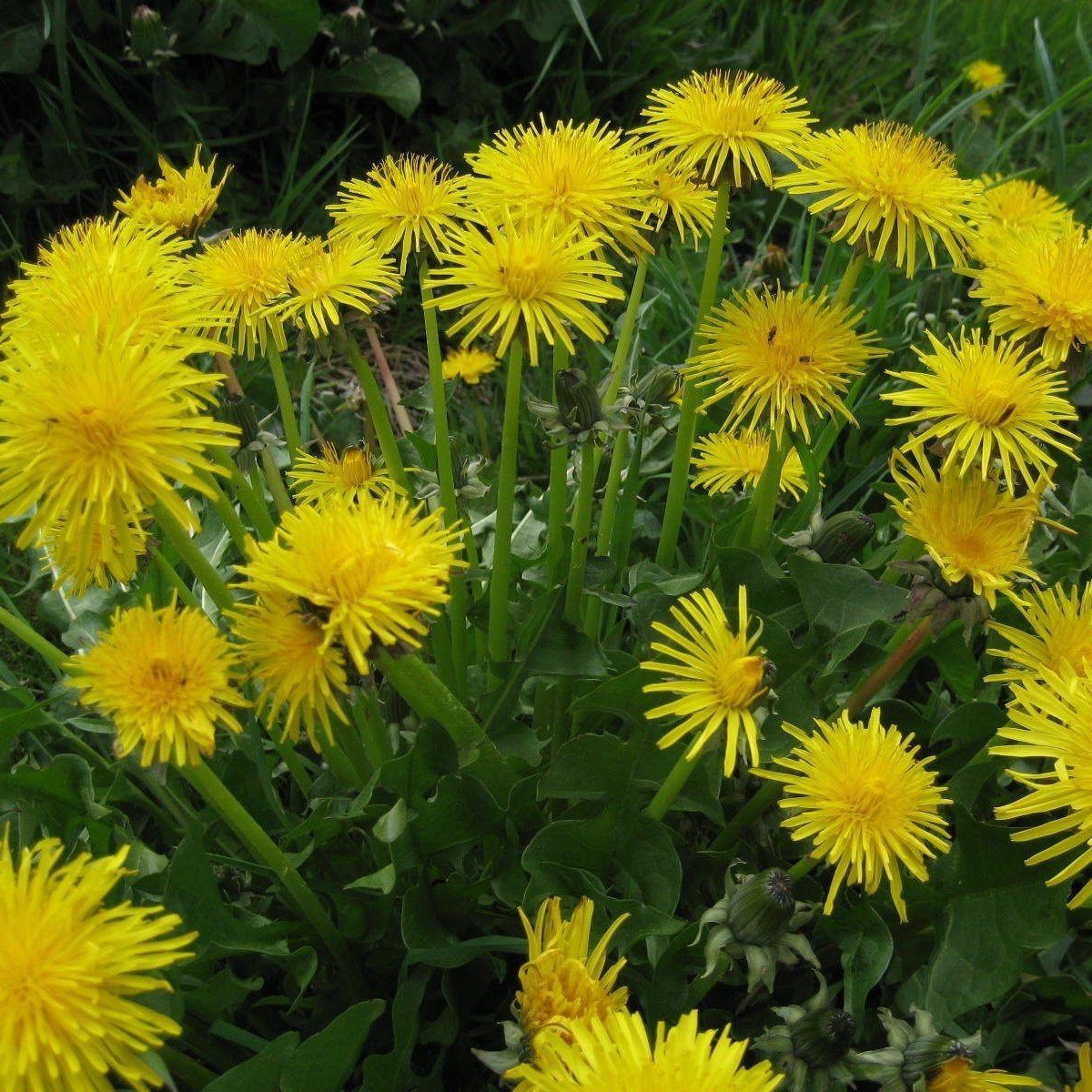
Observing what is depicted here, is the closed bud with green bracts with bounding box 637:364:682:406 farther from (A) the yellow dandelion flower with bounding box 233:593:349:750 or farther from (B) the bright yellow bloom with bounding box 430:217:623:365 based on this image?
(A) the yellow dandelion flower with bounding box 233:593:349:750

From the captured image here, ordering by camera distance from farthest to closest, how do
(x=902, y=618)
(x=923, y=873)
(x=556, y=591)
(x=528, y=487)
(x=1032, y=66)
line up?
(x=1032, y=66)
(x=528, y=487)
(x=902, y=618)
(x=556, y=591)
(x=923, y=873)

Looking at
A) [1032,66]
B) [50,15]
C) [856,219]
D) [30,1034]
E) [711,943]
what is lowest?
[30,1034]

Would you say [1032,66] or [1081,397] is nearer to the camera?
[1081,397]

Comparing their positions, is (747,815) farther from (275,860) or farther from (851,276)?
(851,276)

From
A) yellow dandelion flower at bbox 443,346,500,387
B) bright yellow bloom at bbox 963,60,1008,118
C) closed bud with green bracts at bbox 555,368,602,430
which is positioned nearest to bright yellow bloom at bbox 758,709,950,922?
closed bud with green bracts at bbox 555,368,602,430

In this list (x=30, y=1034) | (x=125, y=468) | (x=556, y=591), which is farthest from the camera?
(x=556, y=591)

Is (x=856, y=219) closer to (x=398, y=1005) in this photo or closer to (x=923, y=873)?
(x=923, y=873)

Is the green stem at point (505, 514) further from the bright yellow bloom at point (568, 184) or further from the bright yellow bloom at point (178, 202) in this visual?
the bright yellow bloom at point (178, 202)

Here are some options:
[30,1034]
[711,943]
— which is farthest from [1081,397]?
[30,1034]
